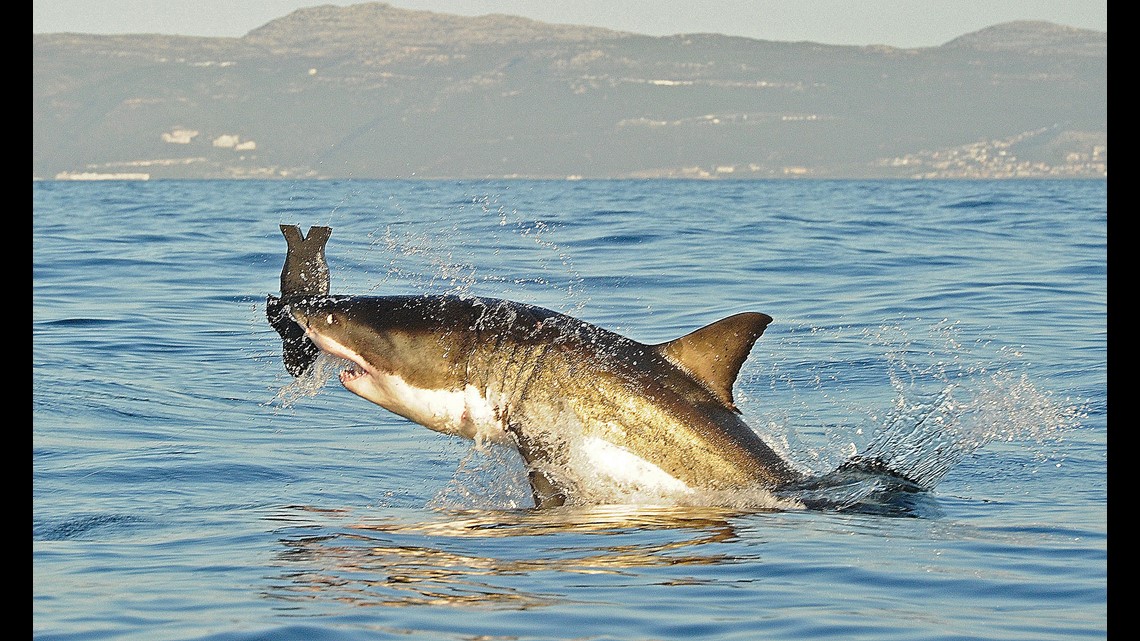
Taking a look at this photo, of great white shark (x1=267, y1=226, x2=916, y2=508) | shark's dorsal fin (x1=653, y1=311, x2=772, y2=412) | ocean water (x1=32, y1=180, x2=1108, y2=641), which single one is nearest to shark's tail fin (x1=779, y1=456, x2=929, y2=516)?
ocean water (x1=32, y1=180, x2=1108, y2=641)

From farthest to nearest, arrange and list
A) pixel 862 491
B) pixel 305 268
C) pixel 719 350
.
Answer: pixel 862 491 → pixel 305 268 → pixel 719 350

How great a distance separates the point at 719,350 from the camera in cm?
809

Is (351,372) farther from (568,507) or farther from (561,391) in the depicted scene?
(568,507)

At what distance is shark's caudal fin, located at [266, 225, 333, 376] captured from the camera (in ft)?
27.6

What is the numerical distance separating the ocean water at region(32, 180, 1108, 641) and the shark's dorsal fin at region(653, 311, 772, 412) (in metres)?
0.74

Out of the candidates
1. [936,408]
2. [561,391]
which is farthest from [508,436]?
[936,408]

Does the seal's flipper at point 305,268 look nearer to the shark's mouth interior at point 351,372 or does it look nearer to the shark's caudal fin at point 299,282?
the shark's caudal fin at point 299,282

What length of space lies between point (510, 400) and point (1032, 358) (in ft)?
26.4

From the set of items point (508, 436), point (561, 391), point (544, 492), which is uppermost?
point (561, 391)

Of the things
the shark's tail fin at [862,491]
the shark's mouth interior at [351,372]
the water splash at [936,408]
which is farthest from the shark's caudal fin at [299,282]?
the water splash at [936,408]

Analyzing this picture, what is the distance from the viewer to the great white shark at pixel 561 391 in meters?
8.20

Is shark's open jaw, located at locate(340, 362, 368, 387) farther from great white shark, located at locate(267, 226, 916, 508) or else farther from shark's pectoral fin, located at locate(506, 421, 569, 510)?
shark's pectoral fin, located at locate(506, 421, 569, 510)

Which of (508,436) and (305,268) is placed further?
(305,268)

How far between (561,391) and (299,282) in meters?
1.67
